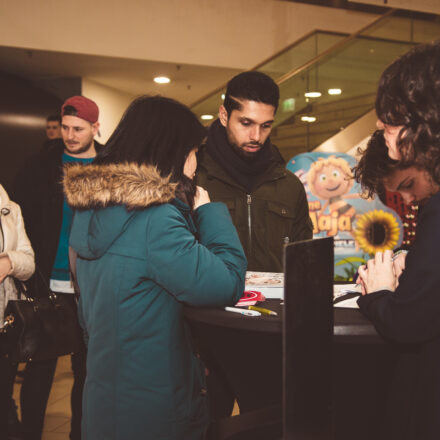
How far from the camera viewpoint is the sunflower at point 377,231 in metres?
4.44

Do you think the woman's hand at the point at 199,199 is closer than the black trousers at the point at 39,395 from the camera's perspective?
Yes

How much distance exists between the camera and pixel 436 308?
1030mm

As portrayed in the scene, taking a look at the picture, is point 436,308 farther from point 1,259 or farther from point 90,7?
point 90,7

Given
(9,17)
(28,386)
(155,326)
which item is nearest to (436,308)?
(155,326)

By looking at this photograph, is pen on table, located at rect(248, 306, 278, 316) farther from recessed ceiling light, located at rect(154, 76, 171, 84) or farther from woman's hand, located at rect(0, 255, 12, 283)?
recessed ceiling light, located at rect(154, 76, 171, 84)

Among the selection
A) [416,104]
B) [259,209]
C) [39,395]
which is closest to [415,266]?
[416,104]

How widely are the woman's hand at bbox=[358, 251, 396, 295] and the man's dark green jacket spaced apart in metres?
0.91

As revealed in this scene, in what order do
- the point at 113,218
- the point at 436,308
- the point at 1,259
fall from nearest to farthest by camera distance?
the point at 436,308 → the point at 113,218 → the point at 1,259

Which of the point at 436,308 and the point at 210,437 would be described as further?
the point at 210,437

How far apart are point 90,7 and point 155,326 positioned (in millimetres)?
7031

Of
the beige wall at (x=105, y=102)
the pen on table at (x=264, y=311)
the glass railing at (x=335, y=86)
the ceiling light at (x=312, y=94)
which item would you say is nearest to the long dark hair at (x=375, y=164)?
the pen on table at (x=264, y=311)

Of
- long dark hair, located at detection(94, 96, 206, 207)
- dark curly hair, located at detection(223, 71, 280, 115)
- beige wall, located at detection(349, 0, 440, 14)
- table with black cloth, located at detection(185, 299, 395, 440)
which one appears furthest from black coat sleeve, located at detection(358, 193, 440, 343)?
beige wall, located at detection(349, 0, 440, 14)

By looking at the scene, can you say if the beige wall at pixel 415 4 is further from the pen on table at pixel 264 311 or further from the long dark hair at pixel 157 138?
the pen on table at pixel 264 311

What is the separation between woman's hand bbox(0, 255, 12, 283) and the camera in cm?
221
